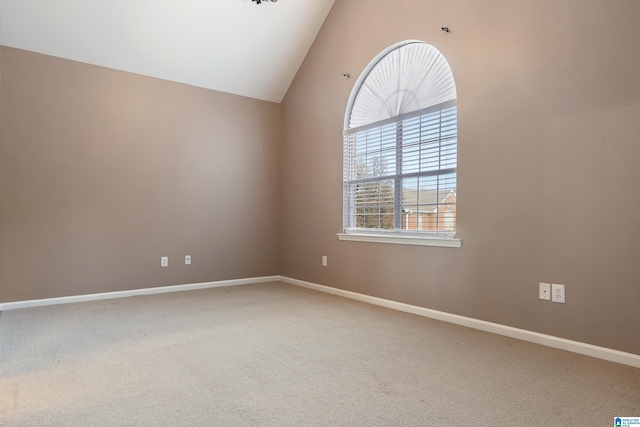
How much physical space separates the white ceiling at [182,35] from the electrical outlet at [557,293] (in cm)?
367

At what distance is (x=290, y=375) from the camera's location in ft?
6.69

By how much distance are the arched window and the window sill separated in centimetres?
8

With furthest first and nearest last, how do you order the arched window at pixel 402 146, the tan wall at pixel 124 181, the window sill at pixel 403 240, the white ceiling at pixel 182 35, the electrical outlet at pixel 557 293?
the tan wall at pixel 124 181 → the white ceiling at pixel 182 35 → the arched window at pixel 402 146 → the window sill at pixel 403 240 → the electrical outlet at pixel 557 293

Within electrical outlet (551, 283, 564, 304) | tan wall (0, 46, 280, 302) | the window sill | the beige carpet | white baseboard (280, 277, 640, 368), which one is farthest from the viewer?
tan wall (0, 46, 280, 302)

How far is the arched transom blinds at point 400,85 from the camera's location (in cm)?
328

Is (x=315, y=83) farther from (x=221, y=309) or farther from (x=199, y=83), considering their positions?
(x=221, y=309)

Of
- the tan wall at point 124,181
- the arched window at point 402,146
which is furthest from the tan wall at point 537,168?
the tan wall at point 124,181

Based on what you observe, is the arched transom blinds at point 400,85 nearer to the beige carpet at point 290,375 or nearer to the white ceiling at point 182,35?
the white ceiling at point 182,35

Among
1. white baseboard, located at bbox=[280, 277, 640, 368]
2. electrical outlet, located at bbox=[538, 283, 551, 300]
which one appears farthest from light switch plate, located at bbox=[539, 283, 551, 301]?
white baseboard, located at bbox=[280, 277, 640, 368]

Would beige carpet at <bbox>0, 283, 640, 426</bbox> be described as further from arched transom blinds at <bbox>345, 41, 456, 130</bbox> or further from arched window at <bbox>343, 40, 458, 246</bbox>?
arched transom blinds at <bbox>345, 41, 456, 130</bbox>

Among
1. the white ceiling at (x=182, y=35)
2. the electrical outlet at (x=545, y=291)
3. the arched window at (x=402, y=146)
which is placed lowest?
the electrical outlet at (x=545, y=291)

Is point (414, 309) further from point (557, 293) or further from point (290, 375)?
point (290, 375)

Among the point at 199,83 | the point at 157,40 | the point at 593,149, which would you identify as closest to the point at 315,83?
the point at 199,83

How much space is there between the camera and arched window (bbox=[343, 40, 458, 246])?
3.22m
